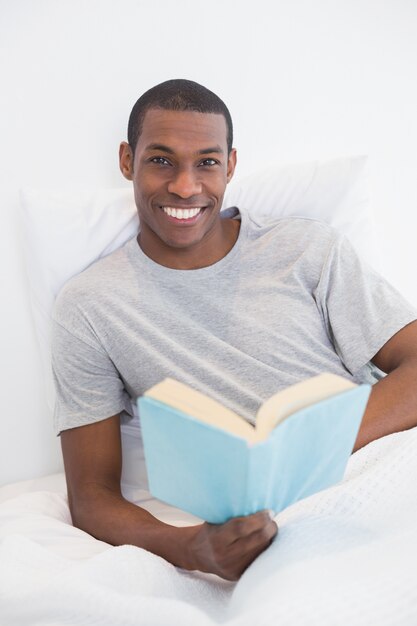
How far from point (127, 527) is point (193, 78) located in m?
0.95

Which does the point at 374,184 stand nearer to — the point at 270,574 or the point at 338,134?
the point at 338,134

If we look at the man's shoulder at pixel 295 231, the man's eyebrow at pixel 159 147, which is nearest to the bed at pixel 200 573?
the man's eyebrow at pixel 159 147

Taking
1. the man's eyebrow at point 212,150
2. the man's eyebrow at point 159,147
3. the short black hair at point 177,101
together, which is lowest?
the man's eyebrow at point 212,150

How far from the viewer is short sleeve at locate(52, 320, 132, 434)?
1.24m

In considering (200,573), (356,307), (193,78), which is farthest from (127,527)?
(193,78)

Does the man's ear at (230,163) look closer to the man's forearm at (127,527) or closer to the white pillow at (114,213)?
the white pillow at (114,213)

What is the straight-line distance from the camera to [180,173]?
1.28 metres

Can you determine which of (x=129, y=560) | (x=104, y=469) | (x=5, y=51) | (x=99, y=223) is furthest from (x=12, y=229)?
(x=129, y=560)

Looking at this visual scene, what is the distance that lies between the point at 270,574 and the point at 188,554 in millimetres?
174

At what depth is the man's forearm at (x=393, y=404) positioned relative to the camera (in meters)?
1.18

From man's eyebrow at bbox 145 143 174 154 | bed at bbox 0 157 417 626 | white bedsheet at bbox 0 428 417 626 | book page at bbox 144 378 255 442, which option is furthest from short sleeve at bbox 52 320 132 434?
book page at bbox 144 378 255 442

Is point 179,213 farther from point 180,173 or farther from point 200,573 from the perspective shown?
point 200,573

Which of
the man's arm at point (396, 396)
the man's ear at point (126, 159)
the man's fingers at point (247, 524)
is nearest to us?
the man's fingers at point (247, 524)

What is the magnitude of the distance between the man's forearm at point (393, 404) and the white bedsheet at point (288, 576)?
0.10m
